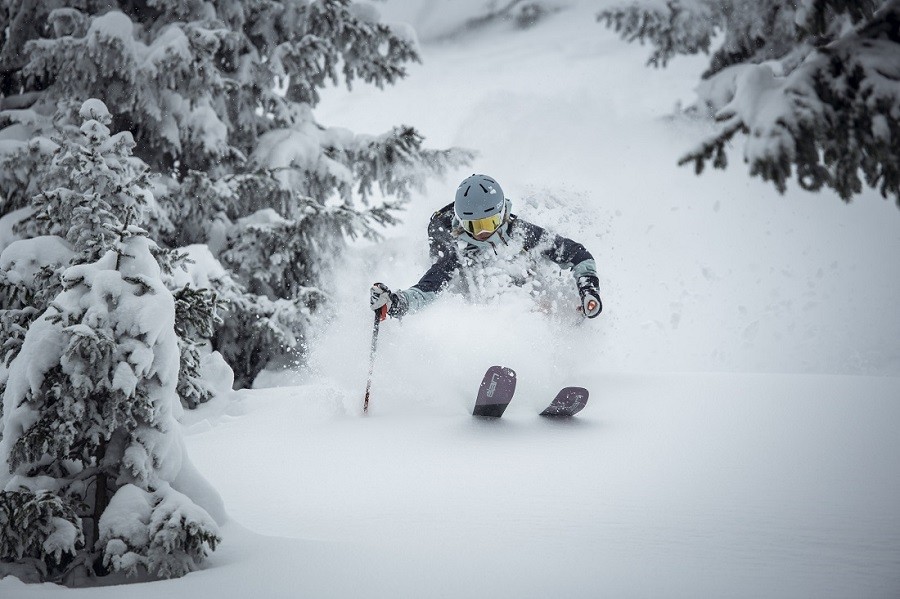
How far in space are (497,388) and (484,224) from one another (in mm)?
1771

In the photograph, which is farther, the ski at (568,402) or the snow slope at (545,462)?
the ski at (568,402)

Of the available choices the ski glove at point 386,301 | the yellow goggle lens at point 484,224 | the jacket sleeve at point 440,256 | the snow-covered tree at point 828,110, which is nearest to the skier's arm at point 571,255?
the yellow goggle lens at point 484,224

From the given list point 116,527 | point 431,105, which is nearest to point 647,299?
point 116,527

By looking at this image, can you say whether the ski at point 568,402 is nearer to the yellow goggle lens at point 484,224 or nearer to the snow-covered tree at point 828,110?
the yellow goggle lens at point 484,224

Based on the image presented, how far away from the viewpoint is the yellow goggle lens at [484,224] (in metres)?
5.96

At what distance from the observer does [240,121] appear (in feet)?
31.0

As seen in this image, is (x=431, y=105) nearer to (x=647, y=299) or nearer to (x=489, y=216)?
(x=647, y=299)

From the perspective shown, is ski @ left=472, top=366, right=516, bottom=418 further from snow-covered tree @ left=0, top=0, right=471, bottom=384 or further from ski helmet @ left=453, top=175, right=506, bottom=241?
snow-covered tree @ left=0, top=0, right=471, bottom=384

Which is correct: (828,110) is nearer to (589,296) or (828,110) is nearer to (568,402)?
(568,402)

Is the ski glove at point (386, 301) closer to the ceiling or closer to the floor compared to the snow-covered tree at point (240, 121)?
closer to the floor

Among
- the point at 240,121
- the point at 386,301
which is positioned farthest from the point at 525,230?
the point at 240,121

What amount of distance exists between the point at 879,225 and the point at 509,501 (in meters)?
19.5

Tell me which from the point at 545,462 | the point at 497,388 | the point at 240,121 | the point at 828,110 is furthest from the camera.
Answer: the point at 240,121

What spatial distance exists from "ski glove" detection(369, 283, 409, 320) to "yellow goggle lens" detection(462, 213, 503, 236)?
0.93 metres
